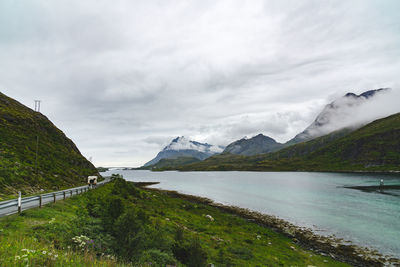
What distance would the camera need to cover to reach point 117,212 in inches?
665

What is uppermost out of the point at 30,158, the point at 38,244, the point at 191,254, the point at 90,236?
the point at 30,158

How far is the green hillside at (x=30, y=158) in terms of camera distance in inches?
1400

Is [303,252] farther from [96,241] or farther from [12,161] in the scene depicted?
[12,161]

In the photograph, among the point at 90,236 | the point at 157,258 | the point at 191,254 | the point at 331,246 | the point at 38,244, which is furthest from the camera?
the point at 331,246

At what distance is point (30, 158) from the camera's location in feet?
157

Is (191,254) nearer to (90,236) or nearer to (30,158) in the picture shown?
(90,236)

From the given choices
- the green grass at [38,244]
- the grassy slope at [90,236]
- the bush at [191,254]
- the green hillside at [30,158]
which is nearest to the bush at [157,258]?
the grassy slope at [90,236]

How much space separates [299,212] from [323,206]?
10276 mm

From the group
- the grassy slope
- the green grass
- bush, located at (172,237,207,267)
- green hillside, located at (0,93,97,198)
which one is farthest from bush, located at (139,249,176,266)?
green hillside, located at (0,93,97,198)

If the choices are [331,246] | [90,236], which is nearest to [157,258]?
[90,236]

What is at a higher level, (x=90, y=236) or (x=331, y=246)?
(x=90, y=236)

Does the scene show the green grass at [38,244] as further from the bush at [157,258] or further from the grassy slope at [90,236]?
the bush at [157,258]

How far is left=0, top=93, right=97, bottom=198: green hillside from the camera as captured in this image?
117ft

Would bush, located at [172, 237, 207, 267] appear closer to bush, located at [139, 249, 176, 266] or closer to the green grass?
bush, located at [139, 249, 176, 266]
